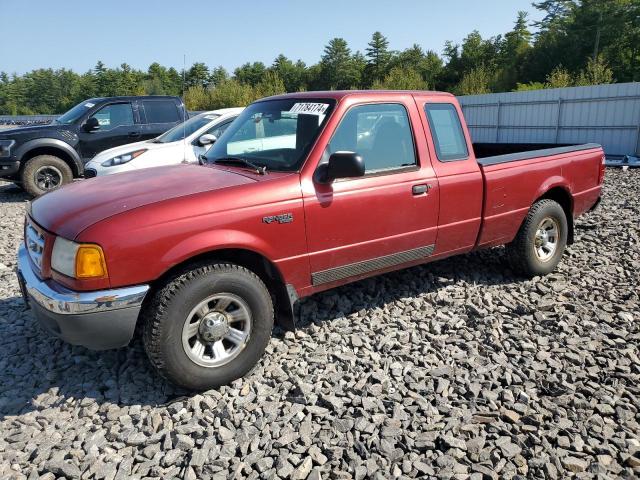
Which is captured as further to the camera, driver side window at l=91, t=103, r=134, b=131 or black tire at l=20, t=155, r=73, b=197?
driver side window at l=91, t=103, r=134, b=131

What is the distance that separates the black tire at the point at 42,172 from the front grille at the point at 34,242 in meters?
6.93

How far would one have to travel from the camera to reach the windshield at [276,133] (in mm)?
3814

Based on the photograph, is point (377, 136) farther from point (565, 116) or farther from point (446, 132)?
point (565, 116)

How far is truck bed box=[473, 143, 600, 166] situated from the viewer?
15.9 ft

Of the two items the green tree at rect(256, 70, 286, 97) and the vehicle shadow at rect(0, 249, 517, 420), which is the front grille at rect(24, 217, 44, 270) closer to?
the vehicle shadow at rect(0, 249, 517, 420)

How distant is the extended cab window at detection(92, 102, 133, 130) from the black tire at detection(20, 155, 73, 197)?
1.12 m

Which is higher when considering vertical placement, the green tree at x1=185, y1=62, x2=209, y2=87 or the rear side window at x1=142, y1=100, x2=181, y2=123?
A: the green tree at x1=185, y1=62, x2=209, y2=87

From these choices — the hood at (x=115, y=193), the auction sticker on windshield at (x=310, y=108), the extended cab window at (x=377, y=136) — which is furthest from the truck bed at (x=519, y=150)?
the hood at (x=115, y=193)

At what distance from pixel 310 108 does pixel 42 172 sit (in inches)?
313

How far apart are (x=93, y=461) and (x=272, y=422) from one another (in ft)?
3.21

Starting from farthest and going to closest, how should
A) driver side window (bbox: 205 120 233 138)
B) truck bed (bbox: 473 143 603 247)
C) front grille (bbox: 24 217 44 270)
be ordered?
driver side window (bbox: 205 120 233 138) < truck bed (bbox: 473 143 603 247) < front grille (bbox: 24 217 44 270)

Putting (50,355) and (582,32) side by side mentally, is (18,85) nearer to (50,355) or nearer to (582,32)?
(582,32)

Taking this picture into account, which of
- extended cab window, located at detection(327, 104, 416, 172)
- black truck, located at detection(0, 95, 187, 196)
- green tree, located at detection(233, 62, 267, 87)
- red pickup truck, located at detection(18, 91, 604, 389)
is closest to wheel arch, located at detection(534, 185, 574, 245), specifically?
red pickup truck, located at detection(18, 91, 604, 389)

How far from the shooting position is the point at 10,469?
8.89 ft
